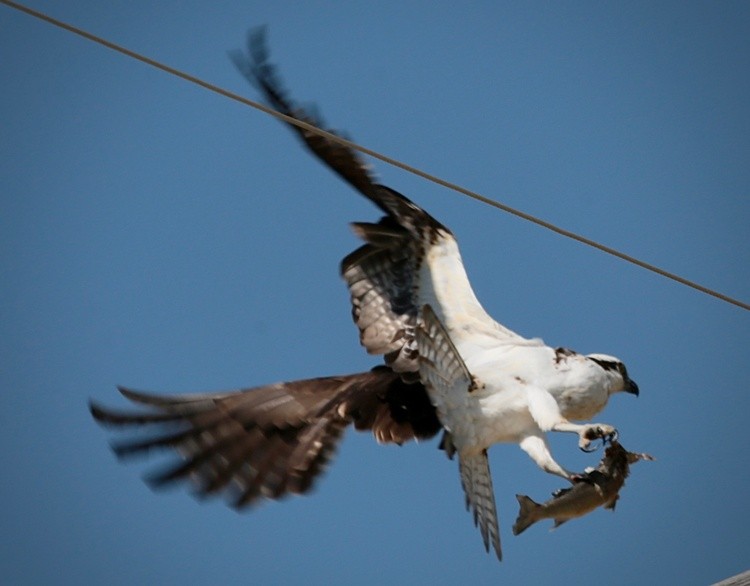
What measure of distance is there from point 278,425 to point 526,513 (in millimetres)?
1753

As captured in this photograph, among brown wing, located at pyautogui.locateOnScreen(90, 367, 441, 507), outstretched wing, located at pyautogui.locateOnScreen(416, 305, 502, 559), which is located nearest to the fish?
outstretched wing, located at pyautogui.locateOnScreen(416, 305, 502, 559)

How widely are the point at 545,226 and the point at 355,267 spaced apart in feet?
7.17

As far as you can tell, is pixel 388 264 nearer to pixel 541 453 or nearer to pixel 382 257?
pixel 382 257

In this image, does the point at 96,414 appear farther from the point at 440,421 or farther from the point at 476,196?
the point at 476,196

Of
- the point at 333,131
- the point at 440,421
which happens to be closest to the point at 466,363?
the point at 440,421

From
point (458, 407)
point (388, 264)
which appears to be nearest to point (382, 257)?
point (388, 264)

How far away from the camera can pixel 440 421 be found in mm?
7352

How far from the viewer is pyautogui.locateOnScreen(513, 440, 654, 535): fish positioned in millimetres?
6438

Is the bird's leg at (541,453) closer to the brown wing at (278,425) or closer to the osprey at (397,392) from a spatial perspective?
the osprey at (397,392)

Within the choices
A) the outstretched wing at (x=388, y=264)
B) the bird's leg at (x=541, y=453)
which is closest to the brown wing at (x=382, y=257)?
the outstretched wing at (x=388, y=264)

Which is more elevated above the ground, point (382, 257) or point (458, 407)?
point (382, 257)

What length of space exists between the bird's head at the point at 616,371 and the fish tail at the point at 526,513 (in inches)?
42.6

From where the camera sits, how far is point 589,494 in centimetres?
645

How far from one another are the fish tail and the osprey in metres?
0.35
